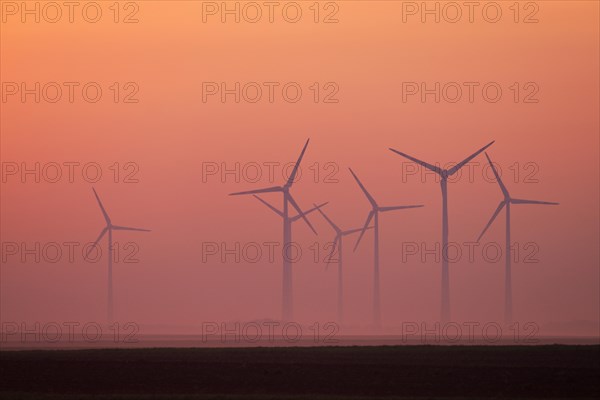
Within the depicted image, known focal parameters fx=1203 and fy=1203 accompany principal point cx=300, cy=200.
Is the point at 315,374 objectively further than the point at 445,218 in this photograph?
No

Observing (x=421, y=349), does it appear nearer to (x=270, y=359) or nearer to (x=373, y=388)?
(x=270, y=359)

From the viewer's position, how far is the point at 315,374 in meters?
41.0

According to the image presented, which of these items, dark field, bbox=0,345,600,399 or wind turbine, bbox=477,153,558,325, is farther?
wind turbine, bbox=477,153,558,325

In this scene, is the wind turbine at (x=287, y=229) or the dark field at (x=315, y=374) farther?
the wind turbine at (x=287, y=229)

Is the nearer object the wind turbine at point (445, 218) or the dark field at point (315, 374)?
the dark field at point (315, 374)

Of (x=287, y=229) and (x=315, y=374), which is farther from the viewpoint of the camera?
(x=287, y=229)

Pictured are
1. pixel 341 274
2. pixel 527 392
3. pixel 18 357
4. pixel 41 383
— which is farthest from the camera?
pixel 341 274

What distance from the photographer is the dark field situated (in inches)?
1433

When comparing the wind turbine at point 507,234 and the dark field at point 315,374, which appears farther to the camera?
the wind turbine at point 507,234

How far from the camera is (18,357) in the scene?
5144cm

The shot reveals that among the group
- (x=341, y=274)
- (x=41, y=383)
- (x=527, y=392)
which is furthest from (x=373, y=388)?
(x=341, y=274)

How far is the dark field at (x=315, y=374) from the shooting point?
36.4m

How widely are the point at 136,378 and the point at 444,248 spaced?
36122mm

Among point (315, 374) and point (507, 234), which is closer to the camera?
point (315, 374)
